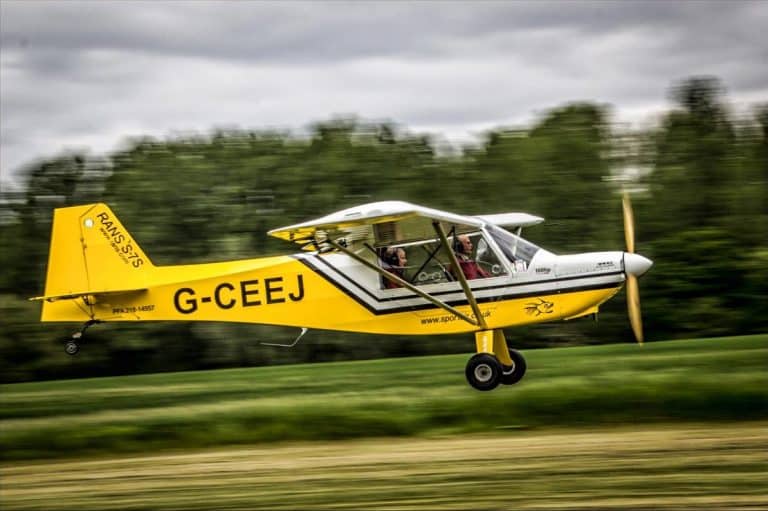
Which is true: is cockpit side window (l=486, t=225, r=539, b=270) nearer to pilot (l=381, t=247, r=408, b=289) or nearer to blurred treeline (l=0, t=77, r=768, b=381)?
A: pilot (l=381, t=247, r=408, b=289)

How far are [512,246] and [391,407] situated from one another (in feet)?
9.62

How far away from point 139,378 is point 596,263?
38.2 feet

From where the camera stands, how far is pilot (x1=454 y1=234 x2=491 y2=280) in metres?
15.2

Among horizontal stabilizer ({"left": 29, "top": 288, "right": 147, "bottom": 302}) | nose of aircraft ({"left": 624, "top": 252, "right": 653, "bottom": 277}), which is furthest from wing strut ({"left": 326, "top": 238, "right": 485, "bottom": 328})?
horizontal stabilizer ({"left": 29, "top": 288, "right": 147, "bottom": 302})

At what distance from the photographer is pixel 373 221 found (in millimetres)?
13914

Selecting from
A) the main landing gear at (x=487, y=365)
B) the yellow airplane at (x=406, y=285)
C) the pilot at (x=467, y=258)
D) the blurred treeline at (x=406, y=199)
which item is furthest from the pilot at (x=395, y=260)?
the blurred treeline at (x=406, y=199)

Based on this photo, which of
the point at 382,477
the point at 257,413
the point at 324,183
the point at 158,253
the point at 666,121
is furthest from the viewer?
the point at 666,121

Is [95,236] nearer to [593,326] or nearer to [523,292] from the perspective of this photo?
[523,292]

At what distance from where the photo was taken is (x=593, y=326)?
2889cm

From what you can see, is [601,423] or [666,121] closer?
[601,423]

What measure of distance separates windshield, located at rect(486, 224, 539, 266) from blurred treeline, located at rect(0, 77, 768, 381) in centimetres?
1304

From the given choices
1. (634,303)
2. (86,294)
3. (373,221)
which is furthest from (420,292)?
(86,294)

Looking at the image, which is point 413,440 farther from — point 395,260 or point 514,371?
point 395,260

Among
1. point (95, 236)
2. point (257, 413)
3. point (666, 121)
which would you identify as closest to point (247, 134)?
point (666, 121)
